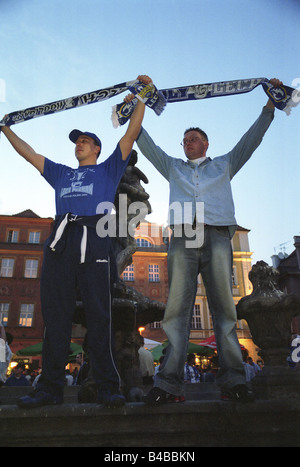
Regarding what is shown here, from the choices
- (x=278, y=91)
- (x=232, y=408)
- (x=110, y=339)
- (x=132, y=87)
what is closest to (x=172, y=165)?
(x=132, y=87)

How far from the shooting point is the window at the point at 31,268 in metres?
29.7

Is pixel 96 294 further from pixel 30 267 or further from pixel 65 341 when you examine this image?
pixel 30 267

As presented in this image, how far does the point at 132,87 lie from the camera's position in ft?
10.5

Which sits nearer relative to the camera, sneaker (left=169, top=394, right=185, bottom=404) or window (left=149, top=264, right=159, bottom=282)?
sneaker (left=169, top=394, right=185, bottom=404)

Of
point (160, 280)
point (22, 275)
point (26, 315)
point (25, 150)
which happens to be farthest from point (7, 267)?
point (25, 150)

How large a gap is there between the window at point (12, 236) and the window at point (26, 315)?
19.7 ft

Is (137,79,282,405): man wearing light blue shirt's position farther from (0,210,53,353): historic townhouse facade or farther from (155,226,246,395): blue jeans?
(0,210,53,353): historic townhouse facade

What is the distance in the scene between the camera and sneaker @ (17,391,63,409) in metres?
2.02

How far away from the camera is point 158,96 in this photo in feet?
10.5

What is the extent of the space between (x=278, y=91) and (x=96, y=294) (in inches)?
95.5

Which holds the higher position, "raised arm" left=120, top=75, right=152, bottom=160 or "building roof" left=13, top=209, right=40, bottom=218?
"building roof" left=13, top=209, right=40, bottom=218

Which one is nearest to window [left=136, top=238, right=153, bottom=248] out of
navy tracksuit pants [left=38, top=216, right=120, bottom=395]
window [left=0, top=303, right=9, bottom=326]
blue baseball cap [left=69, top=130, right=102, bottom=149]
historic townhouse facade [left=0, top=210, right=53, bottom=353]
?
historic townhouse facade [left=0, top=210, right=53, bottom=353]

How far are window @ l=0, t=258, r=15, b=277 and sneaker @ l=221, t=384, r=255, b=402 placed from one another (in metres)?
29.9

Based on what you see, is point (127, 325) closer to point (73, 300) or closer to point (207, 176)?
point (73, 300)
